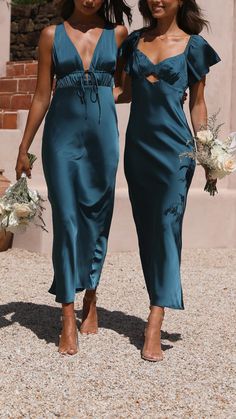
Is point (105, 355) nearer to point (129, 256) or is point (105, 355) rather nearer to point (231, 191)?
point (129, 256)

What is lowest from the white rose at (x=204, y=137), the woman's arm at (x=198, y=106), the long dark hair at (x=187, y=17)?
the white rose at (x=204, y=137)

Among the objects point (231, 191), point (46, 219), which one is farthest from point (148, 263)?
point (231, 191)

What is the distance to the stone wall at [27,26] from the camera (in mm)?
13164

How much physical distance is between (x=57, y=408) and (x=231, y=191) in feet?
17.0

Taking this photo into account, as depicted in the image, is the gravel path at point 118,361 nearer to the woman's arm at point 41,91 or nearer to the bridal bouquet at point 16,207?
the bridal bouquet at point 16,207

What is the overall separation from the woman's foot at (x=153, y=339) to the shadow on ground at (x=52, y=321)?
0.18 m

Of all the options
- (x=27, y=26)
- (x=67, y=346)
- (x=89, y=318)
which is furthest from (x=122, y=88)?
(x=27, y=26)

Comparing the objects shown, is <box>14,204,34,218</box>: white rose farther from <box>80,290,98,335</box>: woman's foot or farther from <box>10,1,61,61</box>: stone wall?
<box>10,1,61,61</box>: stone wall

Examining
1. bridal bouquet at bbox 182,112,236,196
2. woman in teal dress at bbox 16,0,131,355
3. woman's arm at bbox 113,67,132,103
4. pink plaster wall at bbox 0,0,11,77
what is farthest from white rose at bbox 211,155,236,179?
pink plaster wall at bbox 0,0,11,77

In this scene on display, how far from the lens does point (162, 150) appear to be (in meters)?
4.00

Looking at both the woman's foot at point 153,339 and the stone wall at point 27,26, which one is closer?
the woman's foot at point 153,339

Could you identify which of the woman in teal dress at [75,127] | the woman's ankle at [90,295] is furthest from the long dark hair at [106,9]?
the woman's ankle at [90,295]

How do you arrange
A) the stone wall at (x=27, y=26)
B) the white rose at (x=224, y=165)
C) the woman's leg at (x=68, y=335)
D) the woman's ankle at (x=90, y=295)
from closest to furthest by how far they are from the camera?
the white rose at (x=224, y=165), the woman's leg at (x=68, y=335), the woman's ankle at (x=90, y=295), the stone wall at (x=27, y=26)

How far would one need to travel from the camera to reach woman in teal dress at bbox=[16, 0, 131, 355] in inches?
158
